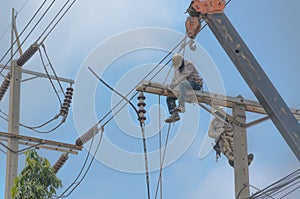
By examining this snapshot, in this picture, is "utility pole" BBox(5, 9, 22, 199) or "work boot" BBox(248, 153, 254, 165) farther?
"utility pole" BBox(5, 9, 22, 199)

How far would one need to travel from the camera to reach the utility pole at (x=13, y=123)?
608 inches

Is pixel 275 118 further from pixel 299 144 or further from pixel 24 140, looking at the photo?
pixel 24 140

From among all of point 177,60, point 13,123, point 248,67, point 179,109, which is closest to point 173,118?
point 179,109

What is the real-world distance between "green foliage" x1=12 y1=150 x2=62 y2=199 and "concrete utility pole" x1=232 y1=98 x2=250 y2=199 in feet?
11.4

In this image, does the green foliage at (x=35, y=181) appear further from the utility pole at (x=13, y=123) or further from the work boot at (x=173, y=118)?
the work boot at (x=173, y=118)

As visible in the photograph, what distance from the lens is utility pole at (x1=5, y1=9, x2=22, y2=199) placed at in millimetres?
15445

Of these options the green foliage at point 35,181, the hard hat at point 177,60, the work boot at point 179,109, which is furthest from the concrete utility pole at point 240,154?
the green foliage at point 35,181

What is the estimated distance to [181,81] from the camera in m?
11.6

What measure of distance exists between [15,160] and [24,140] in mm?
604

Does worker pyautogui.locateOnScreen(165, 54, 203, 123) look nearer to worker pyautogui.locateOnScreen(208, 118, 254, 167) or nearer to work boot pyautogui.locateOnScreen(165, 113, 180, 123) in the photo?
work boot pyautogui.locateOnScreen(165, 113, 180, 123)

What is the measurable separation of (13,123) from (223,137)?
5560 millimetres

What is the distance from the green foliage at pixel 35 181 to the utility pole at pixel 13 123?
1.71 meters

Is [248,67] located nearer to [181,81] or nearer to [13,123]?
[181,81]

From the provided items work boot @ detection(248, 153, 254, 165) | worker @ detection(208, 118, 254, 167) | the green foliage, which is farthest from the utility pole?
work boot @ detection(248, 153, 254, 165)
